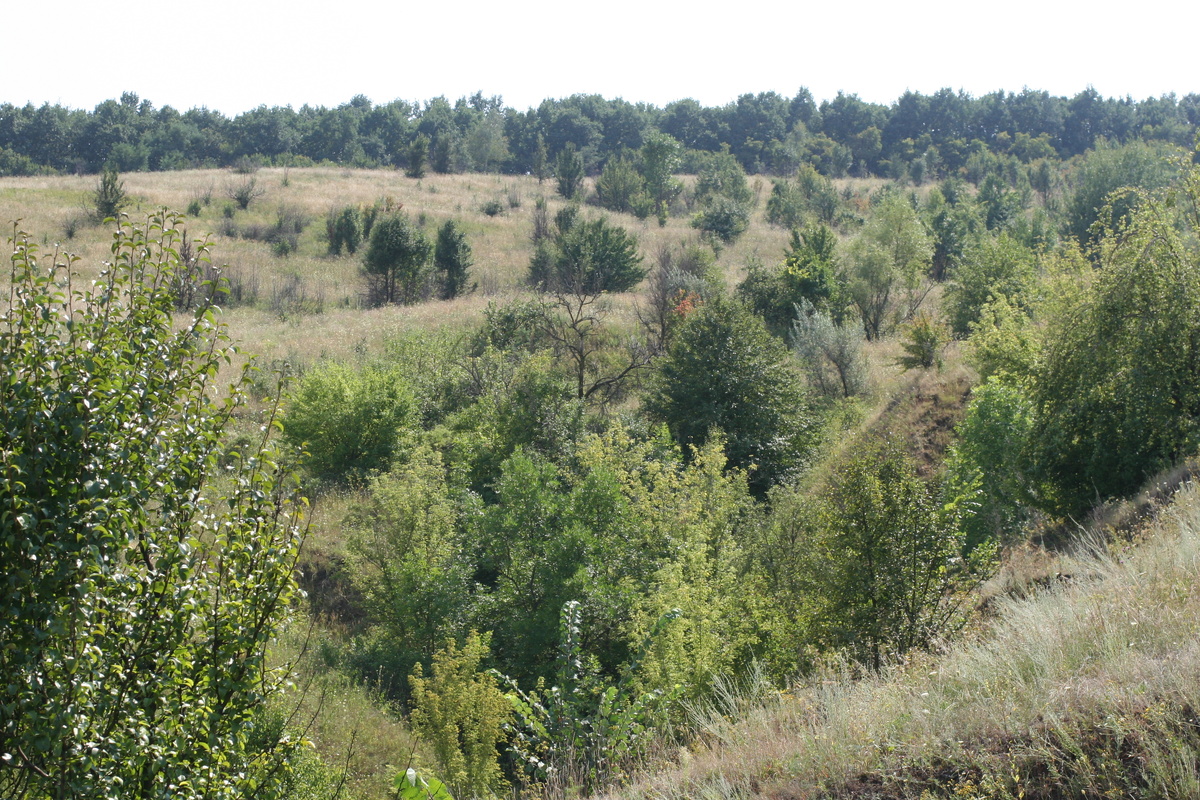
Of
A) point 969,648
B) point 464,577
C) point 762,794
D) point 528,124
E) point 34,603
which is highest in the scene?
point 528,124

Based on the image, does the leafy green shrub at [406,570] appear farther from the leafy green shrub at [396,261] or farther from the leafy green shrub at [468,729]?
the leafy green shrub at [396,261]

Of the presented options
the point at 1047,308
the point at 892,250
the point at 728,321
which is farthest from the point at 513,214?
the point at 1047,308

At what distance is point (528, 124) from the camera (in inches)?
4269

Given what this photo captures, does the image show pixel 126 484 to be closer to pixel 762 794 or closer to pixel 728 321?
pixel 762 794

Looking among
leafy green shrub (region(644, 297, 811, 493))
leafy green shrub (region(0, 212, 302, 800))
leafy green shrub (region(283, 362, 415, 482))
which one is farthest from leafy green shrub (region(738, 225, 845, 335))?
leafy green shrub (region(0, 212, 302, 800))

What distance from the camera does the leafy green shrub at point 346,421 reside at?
81.7 feet

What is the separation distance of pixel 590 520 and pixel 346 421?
11.6 m

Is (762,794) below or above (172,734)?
below

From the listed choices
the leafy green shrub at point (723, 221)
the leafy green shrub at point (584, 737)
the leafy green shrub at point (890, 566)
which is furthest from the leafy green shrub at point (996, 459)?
the leafy green shrub at point (723, 221)

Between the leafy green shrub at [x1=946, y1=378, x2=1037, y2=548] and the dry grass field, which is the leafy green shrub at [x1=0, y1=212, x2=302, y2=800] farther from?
the dry grass field

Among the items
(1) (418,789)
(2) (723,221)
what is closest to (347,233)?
(2) (723,221)

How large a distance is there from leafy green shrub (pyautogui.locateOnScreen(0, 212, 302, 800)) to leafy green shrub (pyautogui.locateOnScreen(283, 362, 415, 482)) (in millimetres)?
19787

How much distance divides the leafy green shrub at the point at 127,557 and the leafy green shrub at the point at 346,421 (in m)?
19.8

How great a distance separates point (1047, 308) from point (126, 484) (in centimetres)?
2166
